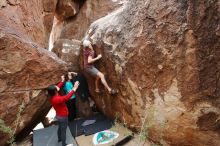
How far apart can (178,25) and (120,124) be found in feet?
9.87

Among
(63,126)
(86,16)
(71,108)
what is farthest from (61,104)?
(86,16)

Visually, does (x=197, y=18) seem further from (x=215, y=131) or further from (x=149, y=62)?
(x=215, y=131)

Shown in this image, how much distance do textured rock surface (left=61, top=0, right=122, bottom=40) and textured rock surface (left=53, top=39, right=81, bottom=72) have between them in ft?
12.6

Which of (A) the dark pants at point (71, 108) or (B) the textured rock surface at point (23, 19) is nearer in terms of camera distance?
(B) the textured rock surface at point (23, 19)

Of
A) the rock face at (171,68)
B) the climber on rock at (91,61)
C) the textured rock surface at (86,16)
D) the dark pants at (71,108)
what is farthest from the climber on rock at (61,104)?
the textured rock surface at (86,16)

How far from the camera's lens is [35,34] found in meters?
9.88

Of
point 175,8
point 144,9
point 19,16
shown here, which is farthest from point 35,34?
point 175,8

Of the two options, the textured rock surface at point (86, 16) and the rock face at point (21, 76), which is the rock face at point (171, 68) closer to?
the rock face at point (21, 76)

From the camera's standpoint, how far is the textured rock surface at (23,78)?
680 centimetres

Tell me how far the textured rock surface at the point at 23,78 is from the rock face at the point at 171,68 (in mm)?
1808

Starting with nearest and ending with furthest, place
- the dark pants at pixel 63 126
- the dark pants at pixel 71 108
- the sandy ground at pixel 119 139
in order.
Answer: the dark pants at pixel 63 126 → the sandy ground at pixel 119 139 → the dark pants at pixel 71 108

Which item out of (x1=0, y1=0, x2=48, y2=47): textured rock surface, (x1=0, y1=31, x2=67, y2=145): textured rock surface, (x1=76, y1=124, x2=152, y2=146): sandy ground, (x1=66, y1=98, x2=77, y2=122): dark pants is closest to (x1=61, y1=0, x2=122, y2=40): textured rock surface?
(x1=0, y1=0, x2=48, y2=47): textured rock surface

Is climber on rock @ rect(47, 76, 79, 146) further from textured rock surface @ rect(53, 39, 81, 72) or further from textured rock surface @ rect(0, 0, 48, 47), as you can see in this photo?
textured rock surface @ rect(53, 39, 81, 72)

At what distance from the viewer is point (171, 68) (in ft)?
19.0
